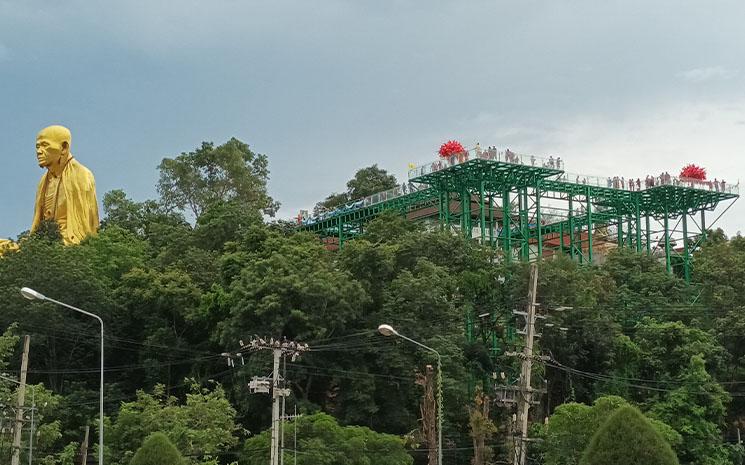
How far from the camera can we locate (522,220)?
74000 millimetres

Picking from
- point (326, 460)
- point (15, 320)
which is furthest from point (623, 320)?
point (15, 320)

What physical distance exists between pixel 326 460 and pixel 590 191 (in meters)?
35.4

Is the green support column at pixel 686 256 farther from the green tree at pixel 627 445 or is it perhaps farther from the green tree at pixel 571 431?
the green tree at pixel 627 445

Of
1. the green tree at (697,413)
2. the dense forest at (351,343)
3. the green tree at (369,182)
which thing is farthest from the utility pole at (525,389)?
the green tree at (369,182)

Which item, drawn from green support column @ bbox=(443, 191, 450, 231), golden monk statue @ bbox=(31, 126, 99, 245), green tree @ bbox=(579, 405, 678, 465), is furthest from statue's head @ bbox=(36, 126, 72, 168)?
green tree @ bbox=(579, 405, 678, 465)

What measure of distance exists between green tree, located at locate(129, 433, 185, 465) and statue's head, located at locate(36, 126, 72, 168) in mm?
45508

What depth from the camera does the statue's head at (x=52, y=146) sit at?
7481 cm

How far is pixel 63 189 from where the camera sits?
74938 mm

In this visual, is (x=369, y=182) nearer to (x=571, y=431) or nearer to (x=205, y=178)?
(x=205, y=178)

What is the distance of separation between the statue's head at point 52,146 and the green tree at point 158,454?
45508mm

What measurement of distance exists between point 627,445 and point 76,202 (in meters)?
53.2

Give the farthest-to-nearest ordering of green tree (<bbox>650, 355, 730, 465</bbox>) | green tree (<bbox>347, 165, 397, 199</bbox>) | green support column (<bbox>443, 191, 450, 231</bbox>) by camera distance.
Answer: green tree (<bbox>347, 165, 397, 199</bbox>) → green support column (<bbox>443, 191, 450, 231</bbox>) → green tree (<bbox>650, 355, 730, 465</bbox>)

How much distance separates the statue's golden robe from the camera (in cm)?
7350

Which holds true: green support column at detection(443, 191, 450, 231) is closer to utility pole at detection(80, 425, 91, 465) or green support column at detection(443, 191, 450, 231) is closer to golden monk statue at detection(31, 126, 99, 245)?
golden monk statue at detection(31, 126, 99, 245)
